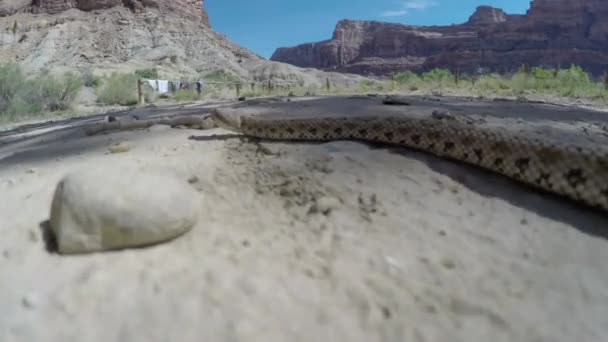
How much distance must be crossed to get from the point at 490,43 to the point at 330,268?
102 m

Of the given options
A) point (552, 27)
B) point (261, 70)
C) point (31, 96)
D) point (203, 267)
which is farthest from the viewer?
point (552, 27)

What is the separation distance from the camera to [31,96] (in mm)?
13609

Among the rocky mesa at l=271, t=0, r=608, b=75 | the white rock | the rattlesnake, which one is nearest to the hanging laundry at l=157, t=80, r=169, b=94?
the rattlesnake

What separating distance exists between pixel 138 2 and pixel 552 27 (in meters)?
87.3

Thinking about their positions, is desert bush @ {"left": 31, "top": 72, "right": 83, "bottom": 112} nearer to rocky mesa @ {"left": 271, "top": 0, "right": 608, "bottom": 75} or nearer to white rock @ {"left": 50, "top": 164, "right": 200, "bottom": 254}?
white rock @ {"left": 50, "top": 164, "right": 200, "bottom": 254}

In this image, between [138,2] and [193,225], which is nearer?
[193,225]

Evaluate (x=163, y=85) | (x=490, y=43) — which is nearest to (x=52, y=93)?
(x=163, y=85)

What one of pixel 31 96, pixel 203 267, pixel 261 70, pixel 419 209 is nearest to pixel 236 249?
pixel 203 267

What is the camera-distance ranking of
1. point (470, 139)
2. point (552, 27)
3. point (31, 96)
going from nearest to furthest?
point (470, 139), point (31, 96), point (552, 27)

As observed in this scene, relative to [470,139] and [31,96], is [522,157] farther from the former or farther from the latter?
[31,96]

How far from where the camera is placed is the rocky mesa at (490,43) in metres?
78.9

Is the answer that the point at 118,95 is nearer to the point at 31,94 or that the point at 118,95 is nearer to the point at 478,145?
the point at 31,94

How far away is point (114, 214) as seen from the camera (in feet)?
6.05

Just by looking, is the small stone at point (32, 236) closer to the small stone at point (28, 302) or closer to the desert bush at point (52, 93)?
the small stone at point (28, 302)
